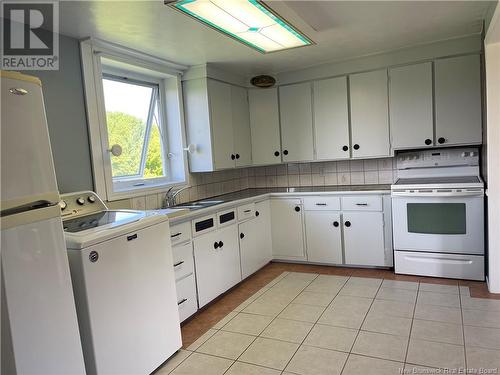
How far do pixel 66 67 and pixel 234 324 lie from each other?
7.37ft

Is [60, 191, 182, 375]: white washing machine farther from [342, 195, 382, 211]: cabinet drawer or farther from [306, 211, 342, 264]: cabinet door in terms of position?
[342, 195, 382, 211]: cabinet drawer

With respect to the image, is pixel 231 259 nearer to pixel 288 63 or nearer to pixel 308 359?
pixel 308 359

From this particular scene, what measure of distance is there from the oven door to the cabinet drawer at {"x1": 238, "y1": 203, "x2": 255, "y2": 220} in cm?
141

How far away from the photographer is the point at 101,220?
2.20 m

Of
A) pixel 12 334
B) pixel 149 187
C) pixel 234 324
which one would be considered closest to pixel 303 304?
pixel 234 324

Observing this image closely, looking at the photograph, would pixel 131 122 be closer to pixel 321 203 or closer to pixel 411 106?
pixel 321 203

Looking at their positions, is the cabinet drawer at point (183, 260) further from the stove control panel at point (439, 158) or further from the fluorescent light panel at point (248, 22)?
the stove control panel at point (439, 158)

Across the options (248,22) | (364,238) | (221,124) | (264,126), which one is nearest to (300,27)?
(248,22)

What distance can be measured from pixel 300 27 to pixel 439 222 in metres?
2.15

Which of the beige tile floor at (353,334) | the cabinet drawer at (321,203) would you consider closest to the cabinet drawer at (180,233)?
the beige tile floor at (353,334)

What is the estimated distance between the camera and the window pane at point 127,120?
10.3 ft

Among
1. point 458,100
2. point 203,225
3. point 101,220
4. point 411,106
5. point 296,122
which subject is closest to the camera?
point 101,220

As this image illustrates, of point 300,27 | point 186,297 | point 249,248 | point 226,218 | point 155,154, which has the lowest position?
point 186,297

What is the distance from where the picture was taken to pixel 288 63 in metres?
3.89
